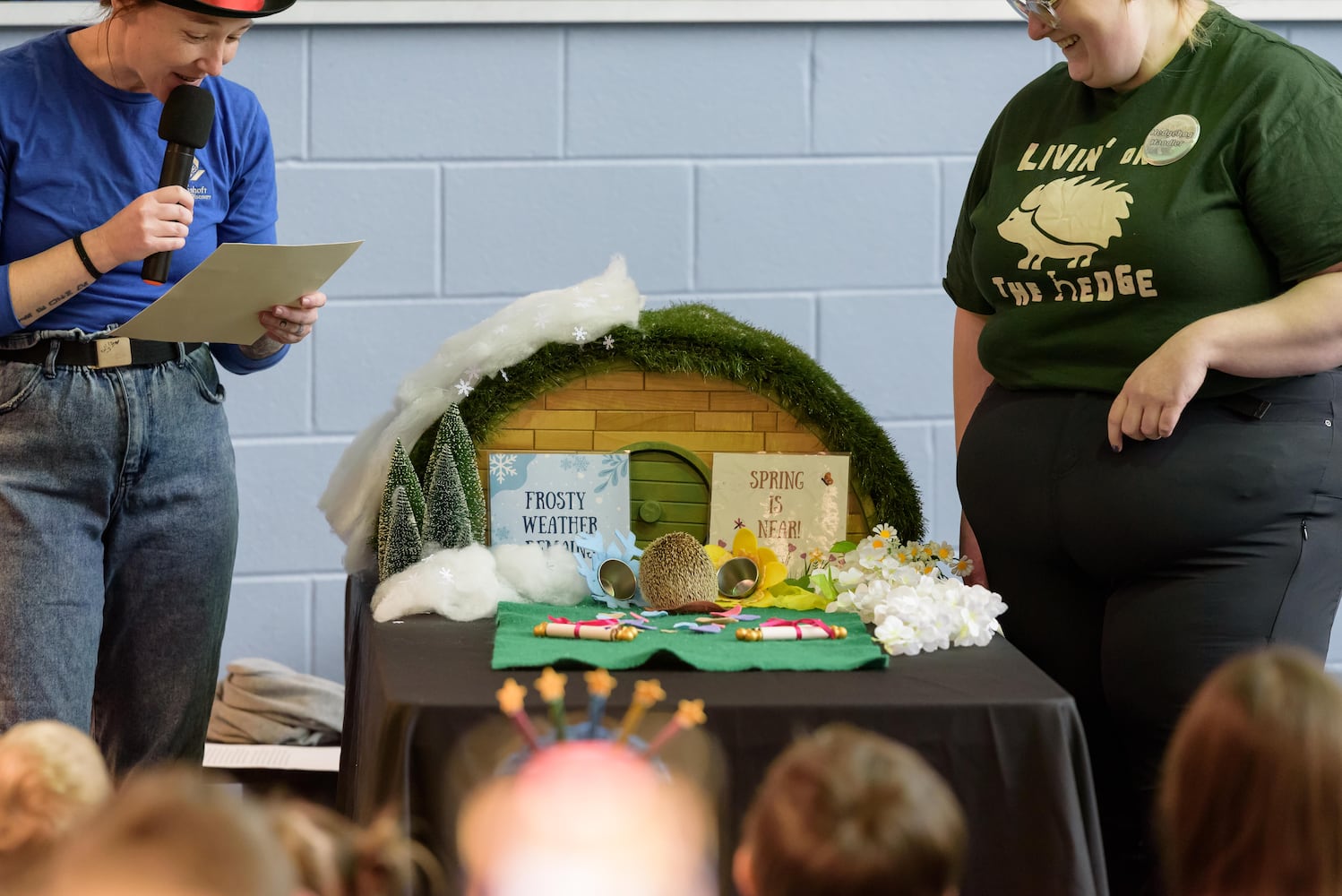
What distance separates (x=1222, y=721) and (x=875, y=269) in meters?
1.95

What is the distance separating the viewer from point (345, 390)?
2619 mm

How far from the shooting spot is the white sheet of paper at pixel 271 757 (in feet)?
7.60

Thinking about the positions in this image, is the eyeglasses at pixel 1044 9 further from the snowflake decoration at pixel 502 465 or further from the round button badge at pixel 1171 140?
the snowflake decoration at pixel 502 465

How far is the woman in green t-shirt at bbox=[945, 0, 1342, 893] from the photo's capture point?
1.36 meters

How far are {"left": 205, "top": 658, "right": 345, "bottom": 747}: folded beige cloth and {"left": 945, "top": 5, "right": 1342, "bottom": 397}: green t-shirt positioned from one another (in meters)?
1.51

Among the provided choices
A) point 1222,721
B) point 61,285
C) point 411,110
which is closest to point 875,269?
point 411,110

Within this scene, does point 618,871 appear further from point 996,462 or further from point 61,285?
point 61,285

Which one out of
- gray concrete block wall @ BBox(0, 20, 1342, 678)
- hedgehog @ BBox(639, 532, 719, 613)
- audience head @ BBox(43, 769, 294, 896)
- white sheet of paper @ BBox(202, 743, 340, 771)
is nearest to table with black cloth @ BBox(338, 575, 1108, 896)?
hedgehog @ BBox(639, 532, 719, 613)

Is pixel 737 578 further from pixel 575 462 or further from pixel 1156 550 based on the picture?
pixel 1156 550

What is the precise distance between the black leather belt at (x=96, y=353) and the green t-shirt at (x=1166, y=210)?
1039 mm

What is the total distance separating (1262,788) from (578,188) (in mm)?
2046

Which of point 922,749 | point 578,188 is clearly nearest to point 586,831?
point 922,749

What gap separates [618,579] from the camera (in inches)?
66.6

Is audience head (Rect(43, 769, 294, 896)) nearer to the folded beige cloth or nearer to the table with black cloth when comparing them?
the table with black cloth
